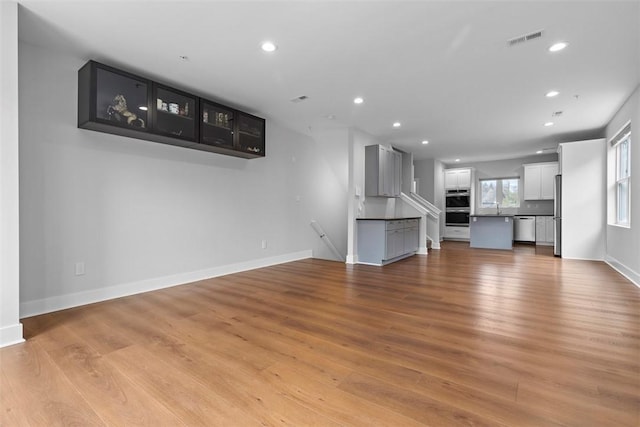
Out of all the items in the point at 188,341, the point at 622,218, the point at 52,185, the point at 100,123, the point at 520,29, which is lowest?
the point at 188,341

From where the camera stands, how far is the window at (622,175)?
507cm

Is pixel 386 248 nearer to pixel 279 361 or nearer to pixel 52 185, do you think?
pixel 279 361

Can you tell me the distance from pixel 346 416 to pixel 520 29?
3.43m

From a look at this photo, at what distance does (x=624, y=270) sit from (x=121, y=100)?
24.8ft

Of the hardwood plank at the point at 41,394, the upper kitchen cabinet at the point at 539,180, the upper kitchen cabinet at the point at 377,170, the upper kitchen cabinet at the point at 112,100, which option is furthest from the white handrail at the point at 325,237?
the upper kitchen cabinet at the point at 539,180

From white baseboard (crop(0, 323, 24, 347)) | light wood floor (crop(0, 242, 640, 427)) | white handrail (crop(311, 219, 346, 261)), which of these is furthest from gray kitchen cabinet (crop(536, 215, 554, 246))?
white baseboard (crop(0, 323, 24, 347))

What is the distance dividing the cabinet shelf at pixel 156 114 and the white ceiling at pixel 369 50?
207 mm

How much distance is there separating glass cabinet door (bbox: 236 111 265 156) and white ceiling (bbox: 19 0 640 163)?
0.22m

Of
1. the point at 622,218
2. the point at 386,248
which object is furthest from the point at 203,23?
the point at 622,218

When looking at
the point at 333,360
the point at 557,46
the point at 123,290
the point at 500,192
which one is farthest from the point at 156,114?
the point at 500,192

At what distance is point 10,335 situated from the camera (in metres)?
2.39

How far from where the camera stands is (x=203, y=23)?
8.82 feet

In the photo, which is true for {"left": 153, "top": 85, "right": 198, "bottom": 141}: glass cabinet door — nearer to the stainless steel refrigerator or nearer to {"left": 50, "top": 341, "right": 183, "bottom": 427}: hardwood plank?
{"left": 50, "top": 341, "right": 183, "bottom": 427}: hardwood plank

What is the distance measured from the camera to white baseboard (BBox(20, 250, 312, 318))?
3055 millimetres
